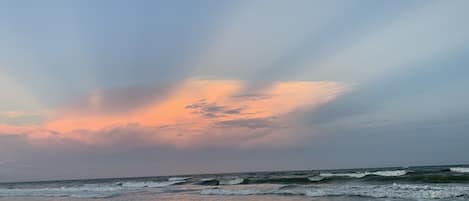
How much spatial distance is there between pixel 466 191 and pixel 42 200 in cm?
2491

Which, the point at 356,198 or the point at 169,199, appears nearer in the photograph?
the point at 356,198

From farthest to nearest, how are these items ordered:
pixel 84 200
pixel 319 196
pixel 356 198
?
pixel 84 200, pixel 319 196, pixel 356 198

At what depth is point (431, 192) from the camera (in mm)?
23906

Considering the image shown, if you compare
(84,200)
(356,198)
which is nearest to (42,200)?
(84,200)

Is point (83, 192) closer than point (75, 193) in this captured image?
No

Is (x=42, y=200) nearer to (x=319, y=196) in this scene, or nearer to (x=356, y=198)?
(x=319, y=196)

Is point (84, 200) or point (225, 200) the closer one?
point (225, 200)

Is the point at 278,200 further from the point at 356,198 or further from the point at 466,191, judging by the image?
the point at 466,191

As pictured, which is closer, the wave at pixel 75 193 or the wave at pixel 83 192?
the wave at pixel 75 193

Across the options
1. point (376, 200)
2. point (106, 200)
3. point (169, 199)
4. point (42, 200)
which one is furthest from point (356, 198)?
point (42, 200)

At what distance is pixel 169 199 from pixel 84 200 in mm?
6584

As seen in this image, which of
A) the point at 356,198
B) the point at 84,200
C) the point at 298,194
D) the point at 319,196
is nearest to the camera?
the point at 356,198

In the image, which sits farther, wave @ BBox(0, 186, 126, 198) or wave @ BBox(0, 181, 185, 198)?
wave @ BBox(0, 181, 185, 198)

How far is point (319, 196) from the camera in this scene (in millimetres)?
24688
